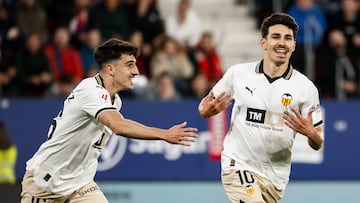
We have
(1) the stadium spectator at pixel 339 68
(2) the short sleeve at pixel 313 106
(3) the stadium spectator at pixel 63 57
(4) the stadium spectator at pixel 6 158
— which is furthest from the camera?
(1) the stadium spectator at pixel 339 68

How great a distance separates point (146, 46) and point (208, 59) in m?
0.99

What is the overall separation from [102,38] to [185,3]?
144 cm

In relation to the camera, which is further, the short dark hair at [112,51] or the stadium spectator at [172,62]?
the stadium spectator at [172,62]

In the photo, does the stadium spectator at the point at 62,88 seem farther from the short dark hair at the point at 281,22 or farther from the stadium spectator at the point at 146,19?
the short dark hair at the point at 281,22

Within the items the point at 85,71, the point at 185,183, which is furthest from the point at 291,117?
the point at 85,71

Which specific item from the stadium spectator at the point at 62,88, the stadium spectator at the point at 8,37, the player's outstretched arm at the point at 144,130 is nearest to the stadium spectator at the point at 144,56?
the stadium spectator at the point at 62,88

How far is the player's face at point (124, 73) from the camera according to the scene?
28.8 feet

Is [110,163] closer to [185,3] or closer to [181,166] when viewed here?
[181,166]

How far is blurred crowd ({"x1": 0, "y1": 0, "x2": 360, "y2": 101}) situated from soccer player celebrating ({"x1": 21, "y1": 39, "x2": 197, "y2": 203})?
6300mm

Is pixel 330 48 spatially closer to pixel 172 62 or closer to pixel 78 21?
pixel 172 62

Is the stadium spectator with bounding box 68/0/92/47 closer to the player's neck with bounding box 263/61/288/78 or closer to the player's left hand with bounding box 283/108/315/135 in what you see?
the player's neck with bounding box 263/61/288/78

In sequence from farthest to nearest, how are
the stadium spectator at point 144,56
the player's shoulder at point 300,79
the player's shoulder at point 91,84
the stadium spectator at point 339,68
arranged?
the stadium spectator at point 339,68 < the stadium spectator at point 144,56 < the player's shoulder at point 300,79 < the player's shoulder at point 91,84

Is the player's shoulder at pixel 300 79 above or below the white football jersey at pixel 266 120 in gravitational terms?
above

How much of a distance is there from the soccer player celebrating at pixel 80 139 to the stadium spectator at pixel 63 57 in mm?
7014
